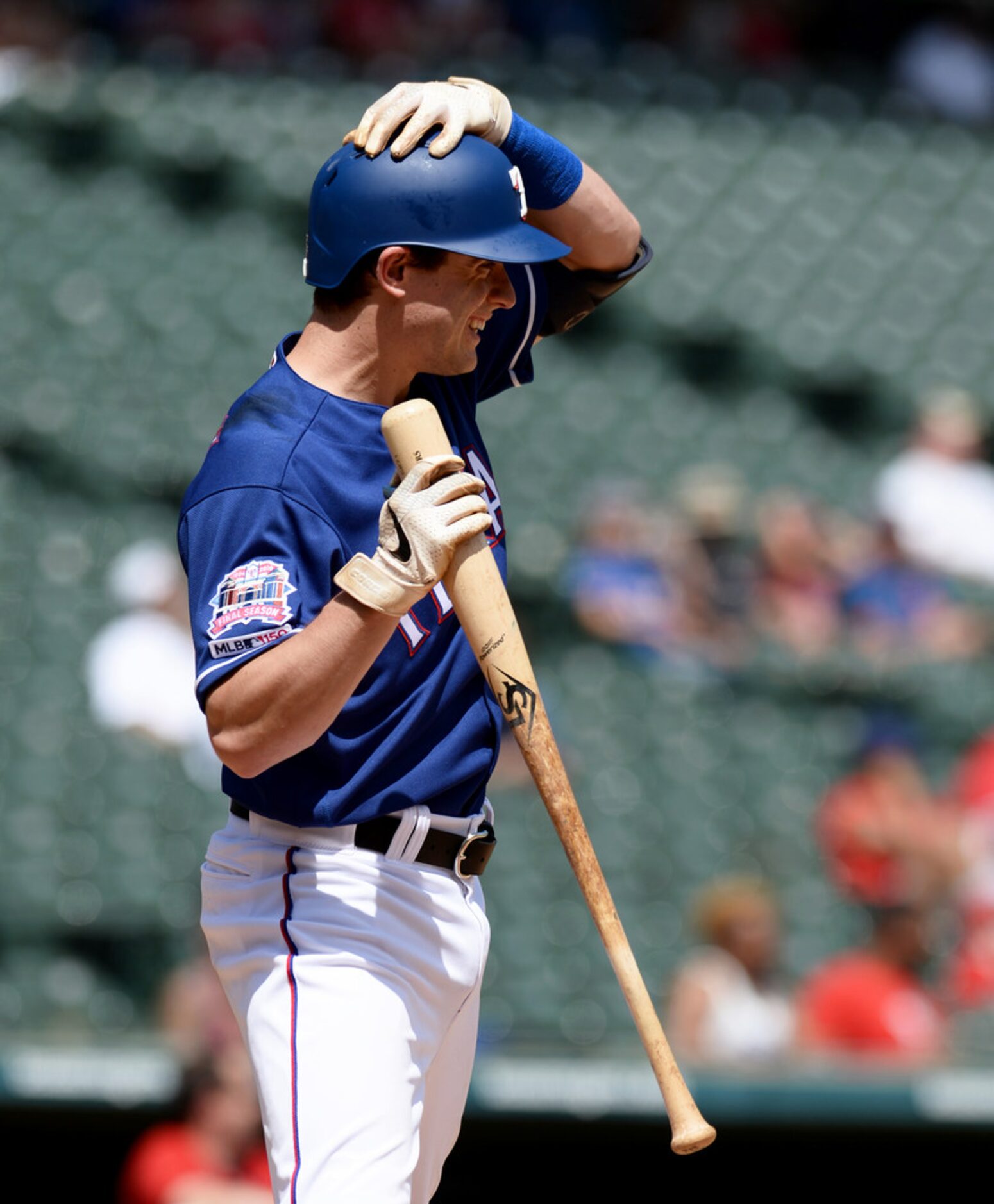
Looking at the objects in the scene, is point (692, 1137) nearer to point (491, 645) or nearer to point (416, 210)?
point (491, 645)

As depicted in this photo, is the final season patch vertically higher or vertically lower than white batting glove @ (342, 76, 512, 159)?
lower

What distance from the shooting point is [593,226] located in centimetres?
271

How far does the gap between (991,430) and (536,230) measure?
6.09 meters

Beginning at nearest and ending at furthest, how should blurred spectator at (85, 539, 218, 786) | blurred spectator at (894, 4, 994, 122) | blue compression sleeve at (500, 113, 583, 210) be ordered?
1. blue compression sleeve at (500, 113, 583, 210)
2. blurred spectator at (85, 539, 218, 786)
3. blurred spectator at (894, 4, 994, 122)

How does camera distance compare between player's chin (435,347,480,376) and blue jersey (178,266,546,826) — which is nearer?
blue jersey (178,266,546,826)

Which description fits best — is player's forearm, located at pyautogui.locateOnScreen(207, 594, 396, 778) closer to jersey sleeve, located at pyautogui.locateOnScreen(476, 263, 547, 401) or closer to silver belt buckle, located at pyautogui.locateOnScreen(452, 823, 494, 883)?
silver belt buckle, located at pyautogui.locateOnScreen(452, 823, 494, 883)

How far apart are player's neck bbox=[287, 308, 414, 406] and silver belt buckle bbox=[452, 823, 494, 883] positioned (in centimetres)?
58

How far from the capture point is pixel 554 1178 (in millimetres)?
4355

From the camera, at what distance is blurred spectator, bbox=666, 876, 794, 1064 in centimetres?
492

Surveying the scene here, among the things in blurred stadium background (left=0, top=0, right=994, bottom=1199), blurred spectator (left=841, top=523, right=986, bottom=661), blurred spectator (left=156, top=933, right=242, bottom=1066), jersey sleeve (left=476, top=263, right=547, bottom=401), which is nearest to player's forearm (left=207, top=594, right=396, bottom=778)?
jersey sleeve (left=476, top=263, right=547, bottom=401)

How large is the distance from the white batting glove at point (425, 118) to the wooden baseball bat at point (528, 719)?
357 millimetres

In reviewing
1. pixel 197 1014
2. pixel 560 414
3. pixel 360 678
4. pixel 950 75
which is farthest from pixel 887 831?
pixel 950 75

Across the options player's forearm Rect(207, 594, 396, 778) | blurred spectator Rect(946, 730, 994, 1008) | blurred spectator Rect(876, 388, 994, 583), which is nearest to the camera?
player's forearm Rect(207, 594, 396, 778)

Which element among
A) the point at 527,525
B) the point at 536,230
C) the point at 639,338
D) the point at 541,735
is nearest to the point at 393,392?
the point at 536,230
